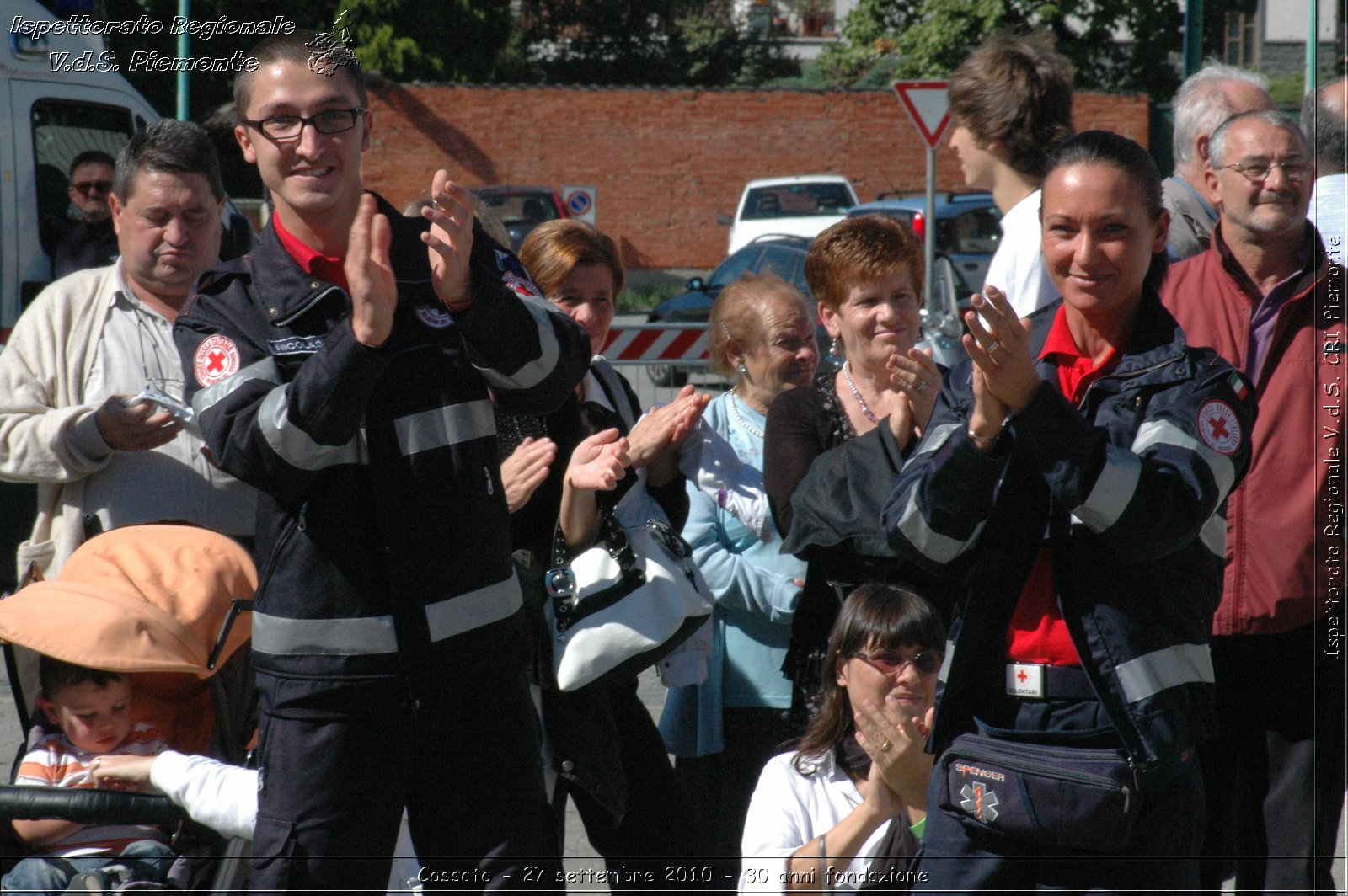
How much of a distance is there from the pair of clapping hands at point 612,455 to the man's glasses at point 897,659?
0.73 metres

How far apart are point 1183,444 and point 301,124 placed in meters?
1.76

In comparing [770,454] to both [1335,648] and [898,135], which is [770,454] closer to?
[1335,648]

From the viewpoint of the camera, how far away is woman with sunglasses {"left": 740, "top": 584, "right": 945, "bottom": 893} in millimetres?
3244

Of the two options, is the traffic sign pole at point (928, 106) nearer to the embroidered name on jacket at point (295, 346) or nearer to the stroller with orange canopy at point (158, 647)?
the stroller with orange canopy at point (158, 647)

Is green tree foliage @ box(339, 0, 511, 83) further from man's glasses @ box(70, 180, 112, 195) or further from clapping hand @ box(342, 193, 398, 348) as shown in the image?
clapping hand @ box(342, 193, 398, 348)

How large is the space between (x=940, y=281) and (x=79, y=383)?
25.7 feet

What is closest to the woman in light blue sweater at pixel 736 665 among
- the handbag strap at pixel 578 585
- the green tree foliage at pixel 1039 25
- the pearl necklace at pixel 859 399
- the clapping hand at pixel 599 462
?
the pearl necklace at pixel 859 399

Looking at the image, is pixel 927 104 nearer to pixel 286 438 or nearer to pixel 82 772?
pixel 82 772

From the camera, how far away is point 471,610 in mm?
2754

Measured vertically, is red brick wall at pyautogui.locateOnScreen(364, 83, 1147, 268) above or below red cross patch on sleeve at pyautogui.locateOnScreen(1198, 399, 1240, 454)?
above

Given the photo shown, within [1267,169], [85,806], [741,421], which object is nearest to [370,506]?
[85,806]

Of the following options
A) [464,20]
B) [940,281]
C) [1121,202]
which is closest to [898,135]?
[464,20]

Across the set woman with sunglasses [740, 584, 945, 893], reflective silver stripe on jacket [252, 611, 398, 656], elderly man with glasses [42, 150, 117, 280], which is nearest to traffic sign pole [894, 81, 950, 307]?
elderly man with glasses [42, 150, 117, 280]

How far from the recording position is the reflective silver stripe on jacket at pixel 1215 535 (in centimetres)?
271
